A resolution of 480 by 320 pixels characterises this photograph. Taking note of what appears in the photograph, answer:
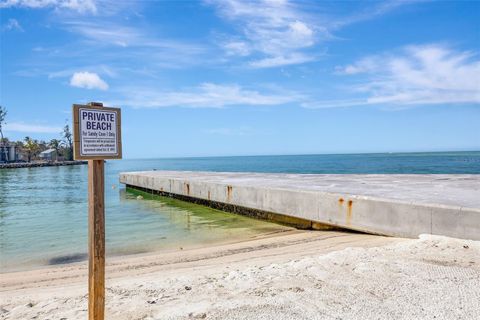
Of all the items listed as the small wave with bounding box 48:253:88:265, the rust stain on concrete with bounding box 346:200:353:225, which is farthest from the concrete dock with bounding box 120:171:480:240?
the small wave with bounding box 48:253:88:265

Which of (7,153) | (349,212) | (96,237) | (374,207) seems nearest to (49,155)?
(7,153)

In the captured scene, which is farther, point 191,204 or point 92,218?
point 191,204

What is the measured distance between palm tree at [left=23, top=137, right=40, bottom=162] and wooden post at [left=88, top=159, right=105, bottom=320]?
348ft

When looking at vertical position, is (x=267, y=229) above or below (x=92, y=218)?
below

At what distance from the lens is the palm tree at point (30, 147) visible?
9744 centimetres

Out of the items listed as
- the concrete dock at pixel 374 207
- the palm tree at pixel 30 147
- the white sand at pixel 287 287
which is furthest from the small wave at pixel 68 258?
the palm tree at pixel 30 147

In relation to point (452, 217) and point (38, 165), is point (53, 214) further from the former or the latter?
point (38, 165)

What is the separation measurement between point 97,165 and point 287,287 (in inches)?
96.4

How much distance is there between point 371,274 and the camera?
14.6 feet

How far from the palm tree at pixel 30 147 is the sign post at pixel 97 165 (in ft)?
348

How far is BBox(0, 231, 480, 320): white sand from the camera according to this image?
3.59 meters

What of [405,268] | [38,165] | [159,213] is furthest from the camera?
[38,165]

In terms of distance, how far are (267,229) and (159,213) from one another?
568cm

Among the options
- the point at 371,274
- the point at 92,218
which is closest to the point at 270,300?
the point at 371,274
